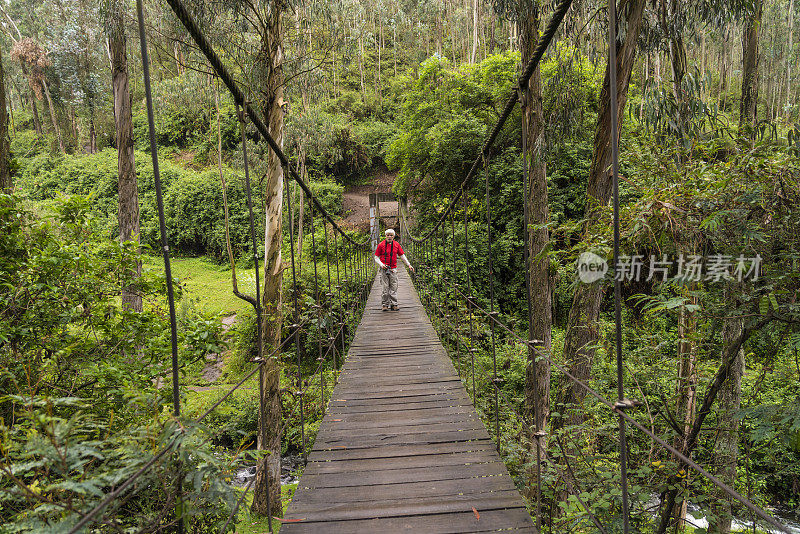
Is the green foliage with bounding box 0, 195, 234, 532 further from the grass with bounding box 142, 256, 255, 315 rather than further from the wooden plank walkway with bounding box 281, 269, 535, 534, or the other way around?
the grass with bounding box 142, 256, 255, 315

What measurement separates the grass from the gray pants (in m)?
5.02

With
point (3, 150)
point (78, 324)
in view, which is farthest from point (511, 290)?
point (3, 150)

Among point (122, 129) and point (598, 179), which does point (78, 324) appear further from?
point (598, 179)

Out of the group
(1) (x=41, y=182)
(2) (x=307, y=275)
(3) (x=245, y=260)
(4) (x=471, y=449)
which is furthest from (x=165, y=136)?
(4) (x=471, y=449)

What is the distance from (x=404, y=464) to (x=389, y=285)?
11.5 feet

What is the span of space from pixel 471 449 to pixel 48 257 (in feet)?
7.60

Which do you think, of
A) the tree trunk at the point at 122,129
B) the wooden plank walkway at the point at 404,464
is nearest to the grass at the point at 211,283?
the tree trunk at the point at 122,129

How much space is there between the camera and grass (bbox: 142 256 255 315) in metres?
11.0

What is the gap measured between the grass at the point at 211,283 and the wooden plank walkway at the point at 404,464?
23.8 feet

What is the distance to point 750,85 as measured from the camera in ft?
15.5

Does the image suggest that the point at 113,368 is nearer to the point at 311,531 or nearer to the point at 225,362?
the point at 311,531

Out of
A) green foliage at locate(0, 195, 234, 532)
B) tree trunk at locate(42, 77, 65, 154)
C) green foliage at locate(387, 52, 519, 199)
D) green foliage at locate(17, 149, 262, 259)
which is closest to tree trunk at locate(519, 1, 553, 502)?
green foliage at locate(0, 195, 234, 532)

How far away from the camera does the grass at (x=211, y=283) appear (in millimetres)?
10992

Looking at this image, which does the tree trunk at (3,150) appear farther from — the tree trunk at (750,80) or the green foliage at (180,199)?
the green foliage at (180,199)
